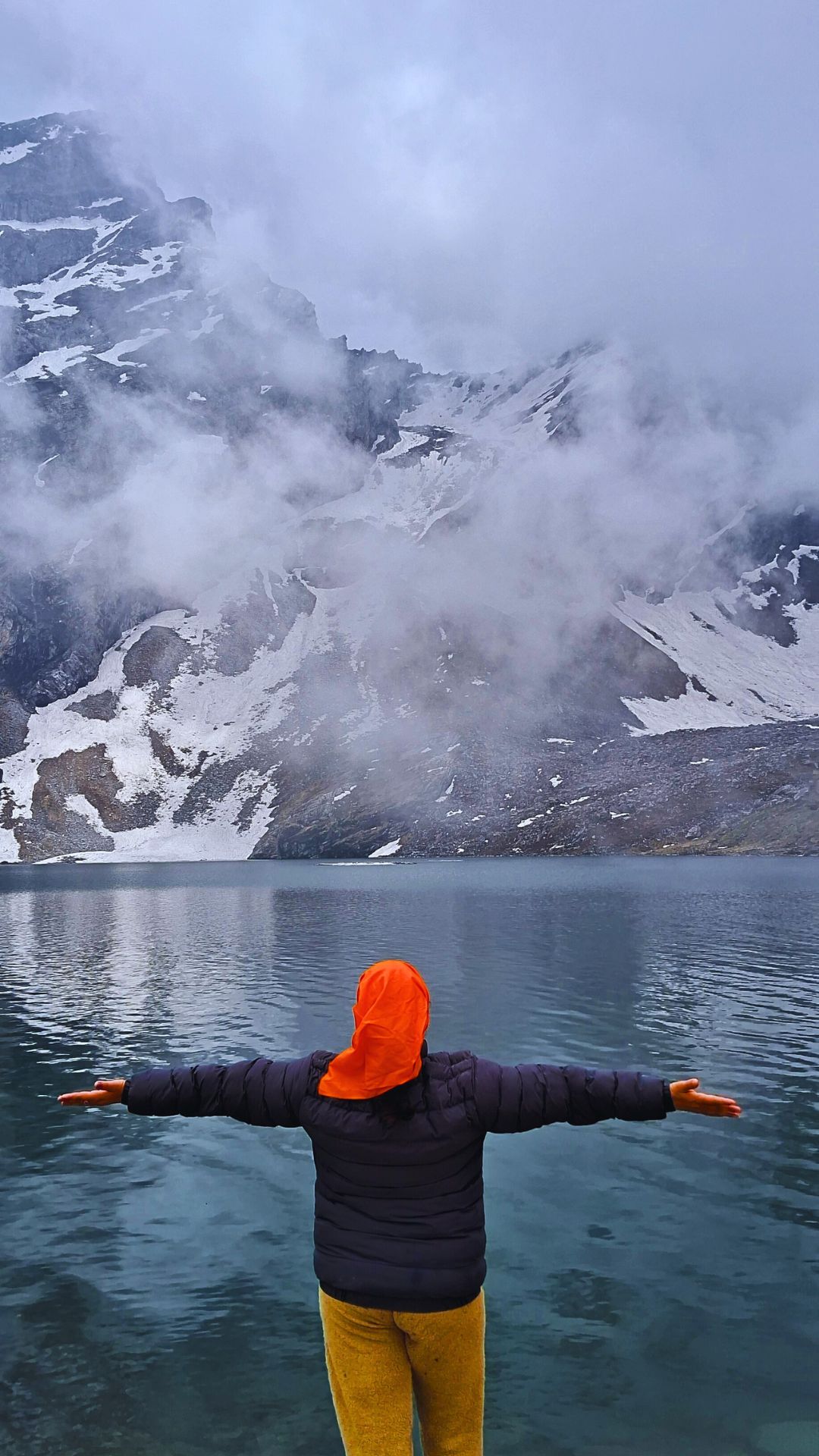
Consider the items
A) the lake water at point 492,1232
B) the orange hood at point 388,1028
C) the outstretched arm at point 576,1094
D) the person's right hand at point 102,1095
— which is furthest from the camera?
the lake water at point 492,1232

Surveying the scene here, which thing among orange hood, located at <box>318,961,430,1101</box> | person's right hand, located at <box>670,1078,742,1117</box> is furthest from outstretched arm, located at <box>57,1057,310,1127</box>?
person's right hand, located at <box>670,1078,742,1117</box>

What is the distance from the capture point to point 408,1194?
4.93m

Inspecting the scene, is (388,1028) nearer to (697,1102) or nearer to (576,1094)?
(576,1094)

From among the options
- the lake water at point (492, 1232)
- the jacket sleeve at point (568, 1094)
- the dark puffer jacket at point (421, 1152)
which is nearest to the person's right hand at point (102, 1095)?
the dark puffer jacket at point (421, 1152)

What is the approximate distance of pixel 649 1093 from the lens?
5.30m

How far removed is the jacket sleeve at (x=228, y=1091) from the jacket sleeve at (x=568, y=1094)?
1.09 m

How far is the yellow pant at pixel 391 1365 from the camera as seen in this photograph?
192 inches

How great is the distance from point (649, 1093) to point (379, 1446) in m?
2.33

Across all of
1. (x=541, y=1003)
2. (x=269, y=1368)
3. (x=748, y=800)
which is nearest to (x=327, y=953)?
(x=541, y=1003)

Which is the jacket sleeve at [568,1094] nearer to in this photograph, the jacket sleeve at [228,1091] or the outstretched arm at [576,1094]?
the outstretched arm at [576,1094]

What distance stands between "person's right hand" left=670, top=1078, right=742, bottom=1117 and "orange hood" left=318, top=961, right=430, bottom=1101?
1.50 meters

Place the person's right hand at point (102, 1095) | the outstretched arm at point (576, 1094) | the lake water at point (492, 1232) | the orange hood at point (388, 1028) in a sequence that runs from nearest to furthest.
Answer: the orange hood at point (388, 1028) < the outstretched arm at point (576, 1094) < the person's right hand at point (102, 1095) < the lake water at point (492, 1232)

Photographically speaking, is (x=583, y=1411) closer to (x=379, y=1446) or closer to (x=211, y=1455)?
(x=211, y=1455)

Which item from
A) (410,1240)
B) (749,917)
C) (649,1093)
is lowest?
(749,917)
